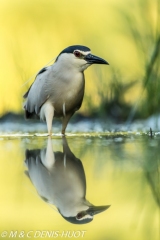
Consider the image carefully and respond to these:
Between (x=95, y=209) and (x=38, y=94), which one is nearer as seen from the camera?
(x=95, y=209)

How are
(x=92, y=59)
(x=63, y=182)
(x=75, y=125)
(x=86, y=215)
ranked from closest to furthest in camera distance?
(x=86, y=215)
(x=63, y=182)
(x=92, y=59)
(x=75, y=125)

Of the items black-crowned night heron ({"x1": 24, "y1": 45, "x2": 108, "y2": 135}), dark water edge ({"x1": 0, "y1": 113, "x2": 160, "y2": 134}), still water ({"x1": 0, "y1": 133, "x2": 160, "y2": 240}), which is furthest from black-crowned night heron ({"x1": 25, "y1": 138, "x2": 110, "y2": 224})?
dark water edge ({"x1": 0, "y1": 113, "x2": 160, "y2": 134})

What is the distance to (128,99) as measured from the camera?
9.71 feet

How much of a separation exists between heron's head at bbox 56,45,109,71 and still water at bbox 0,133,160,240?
62 centimetres

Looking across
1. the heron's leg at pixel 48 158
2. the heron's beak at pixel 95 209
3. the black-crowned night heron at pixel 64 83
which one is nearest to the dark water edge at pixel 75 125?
the black-crowned night heron at pixel 64 83

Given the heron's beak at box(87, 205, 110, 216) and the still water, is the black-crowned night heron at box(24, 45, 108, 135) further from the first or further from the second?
the heron's beak at box(87, 205, 110, 216)

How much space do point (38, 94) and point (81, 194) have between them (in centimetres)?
134

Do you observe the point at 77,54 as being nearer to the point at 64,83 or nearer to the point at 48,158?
the point at 64,83

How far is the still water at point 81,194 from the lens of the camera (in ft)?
3.52

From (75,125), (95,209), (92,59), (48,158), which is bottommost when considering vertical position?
(75,125)

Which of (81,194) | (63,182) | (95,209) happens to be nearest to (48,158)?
(63,182)

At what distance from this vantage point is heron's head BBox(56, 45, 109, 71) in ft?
8.11

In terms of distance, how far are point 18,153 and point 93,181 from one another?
0.62m

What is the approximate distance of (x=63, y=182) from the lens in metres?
1.38
